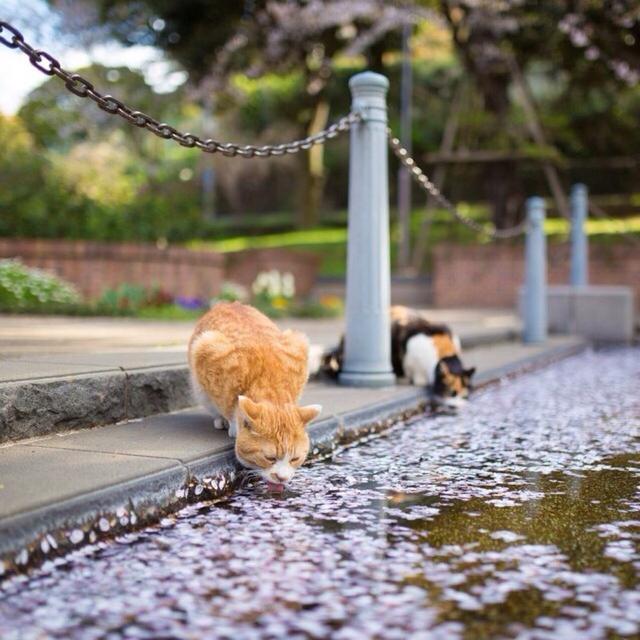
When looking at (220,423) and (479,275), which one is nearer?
(220,423)

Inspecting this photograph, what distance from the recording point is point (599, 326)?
1059 centimetres

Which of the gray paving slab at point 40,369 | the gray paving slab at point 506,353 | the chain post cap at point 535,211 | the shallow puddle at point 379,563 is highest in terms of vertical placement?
the chain post cap at point 535,211

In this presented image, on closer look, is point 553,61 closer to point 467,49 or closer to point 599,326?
point 467,49

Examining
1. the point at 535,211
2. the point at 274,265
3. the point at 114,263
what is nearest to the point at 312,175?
the point at 274,265

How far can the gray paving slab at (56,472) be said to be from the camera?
2.22 m

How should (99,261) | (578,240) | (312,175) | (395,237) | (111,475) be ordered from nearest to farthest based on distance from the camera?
(111,475) → (578,240) → (99,261) → (312,175) → (395,237)

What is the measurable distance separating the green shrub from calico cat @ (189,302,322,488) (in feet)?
17.9

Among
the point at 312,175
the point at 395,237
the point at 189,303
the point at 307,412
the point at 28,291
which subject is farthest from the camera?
the point at 395,237

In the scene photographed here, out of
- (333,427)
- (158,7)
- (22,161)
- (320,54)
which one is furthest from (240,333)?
(320,54)

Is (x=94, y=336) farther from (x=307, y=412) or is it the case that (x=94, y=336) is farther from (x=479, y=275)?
(x=479, y=275)

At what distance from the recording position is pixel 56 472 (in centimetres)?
250

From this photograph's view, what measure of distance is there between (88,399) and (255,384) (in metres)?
0.69

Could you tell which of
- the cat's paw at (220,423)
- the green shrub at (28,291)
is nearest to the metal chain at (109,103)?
the cat's paw at (220,423)

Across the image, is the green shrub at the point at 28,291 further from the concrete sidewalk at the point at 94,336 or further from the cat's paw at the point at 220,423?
the cat's paw at the point at 220,423
